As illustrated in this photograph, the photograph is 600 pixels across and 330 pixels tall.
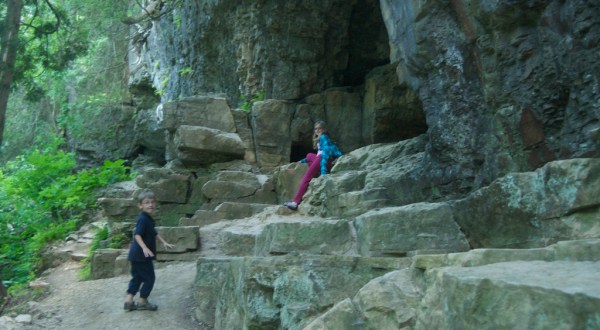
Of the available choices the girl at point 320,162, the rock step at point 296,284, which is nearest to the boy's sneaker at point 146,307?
the rock step at point 296,284

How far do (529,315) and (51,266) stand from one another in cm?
902

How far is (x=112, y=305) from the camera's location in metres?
6.69

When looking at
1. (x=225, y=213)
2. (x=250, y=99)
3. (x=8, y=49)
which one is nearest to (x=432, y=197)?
(x=225, y=213)

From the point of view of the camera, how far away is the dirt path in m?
6.14

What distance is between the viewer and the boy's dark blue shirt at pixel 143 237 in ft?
20.8

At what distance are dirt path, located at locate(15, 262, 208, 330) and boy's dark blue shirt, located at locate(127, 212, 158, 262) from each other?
24.7 inches

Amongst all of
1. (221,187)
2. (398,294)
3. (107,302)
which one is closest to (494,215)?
(398,294)

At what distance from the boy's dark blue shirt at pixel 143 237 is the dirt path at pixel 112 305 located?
0.63 m

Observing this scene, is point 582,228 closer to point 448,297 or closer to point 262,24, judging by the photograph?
point 448,297

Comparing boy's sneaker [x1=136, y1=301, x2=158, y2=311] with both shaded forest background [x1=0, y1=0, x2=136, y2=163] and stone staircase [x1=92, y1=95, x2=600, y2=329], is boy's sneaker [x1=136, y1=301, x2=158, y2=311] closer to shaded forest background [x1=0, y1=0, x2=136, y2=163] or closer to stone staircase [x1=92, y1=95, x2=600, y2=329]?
stone staircase [x1=92, y1=95, x2=600, y2=329]

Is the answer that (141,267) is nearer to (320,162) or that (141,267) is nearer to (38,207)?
(320,162)

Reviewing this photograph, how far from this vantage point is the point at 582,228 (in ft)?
12.9

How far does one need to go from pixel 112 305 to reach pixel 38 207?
22.1 feet

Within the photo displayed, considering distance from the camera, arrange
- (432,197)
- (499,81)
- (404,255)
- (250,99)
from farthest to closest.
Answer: (250,99) → (432,197) → (499,81) → (404,255)
